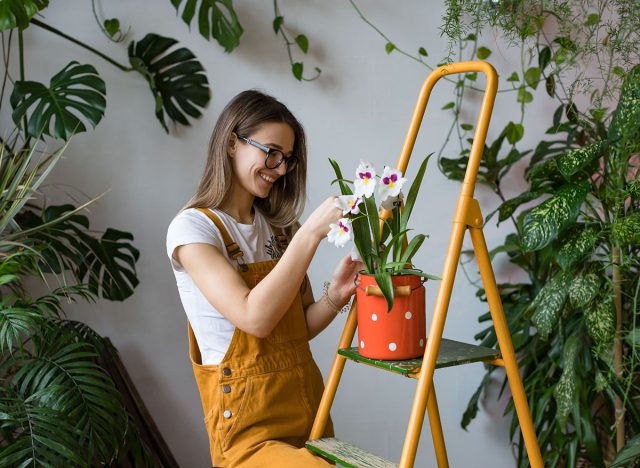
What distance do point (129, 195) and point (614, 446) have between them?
196cm

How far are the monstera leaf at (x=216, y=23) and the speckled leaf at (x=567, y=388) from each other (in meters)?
1.56

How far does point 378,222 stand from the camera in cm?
144

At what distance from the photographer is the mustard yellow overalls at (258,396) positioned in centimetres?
162

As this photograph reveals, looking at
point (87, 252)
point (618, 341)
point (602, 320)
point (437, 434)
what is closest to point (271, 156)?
point (437, 434)

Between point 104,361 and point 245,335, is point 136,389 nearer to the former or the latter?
point 104,361

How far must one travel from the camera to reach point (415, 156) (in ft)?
9.54

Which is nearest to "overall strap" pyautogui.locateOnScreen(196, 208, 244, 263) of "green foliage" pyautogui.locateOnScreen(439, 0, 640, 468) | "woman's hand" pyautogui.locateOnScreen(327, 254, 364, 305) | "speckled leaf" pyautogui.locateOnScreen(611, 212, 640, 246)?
"woman's hand" pyautogui.locateOnScreen(327, 254, 364, 305)

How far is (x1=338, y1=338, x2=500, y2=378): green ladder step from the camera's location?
4.54 feet

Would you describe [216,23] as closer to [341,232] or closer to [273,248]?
[273,248]

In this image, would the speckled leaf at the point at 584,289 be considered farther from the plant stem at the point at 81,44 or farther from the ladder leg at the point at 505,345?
the plant stem at the point at 81,44

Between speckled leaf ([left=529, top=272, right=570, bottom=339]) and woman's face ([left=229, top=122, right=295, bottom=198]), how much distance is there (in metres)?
1.03

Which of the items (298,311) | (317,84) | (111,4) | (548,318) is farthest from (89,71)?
(548,318)

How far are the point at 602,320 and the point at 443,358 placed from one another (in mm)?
980

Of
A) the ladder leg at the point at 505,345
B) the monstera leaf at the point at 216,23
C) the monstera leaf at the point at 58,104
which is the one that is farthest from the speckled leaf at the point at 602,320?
the monstera leaf at the point at 58,104
